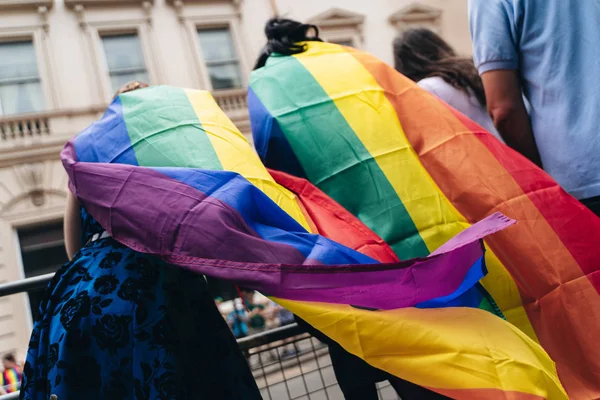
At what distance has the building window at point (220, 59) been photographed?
10195 mm

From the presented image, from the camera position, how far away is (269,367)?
77.2 inches

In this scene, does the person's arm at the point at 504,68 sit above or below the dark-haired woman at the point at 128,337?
above

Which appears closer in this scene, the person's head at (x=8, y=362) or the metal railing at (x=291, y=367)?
the metal railing at (x=291, y=367)

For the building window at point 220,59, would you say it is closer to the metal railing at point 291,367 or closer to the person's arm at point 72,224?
the metal railing at point 291,367

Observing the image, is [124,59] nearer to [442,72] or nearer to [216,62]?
[216,62]

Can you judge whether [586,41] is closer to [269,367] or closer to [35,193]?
[269,367]

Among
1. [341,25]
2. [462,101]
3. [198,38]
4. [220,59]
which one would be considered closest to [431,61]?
[462,101]

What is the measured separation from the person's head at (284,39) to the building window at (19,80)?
843 centimetres

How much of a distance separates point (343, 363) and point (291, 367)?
730 millimetres

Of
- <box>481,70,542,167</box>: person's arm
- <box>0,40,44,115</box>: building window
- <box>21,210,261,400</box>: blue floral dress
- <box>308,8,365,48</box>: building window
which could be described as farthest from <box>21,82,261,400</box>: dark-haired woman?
<box>308,8,365,48</box>: building window

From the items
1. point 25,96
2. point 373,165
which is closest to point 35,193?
point 25,96

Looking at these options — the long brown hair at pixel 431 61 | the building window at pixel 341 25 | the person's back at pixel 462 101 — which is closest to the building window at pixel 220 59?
the building window at pixel 341 25

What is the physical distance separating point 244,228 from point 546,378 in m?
0.68

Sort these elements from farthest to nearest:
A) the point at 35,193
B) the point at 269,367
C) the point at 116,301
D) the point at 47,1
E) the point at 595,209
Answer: the point at 47,1, the point at 35,193, the point at 269,367, the point at 595,209, the point at 116,301
